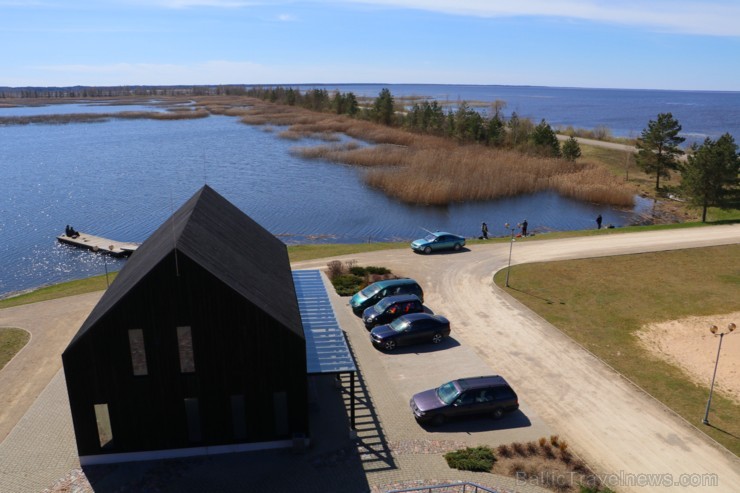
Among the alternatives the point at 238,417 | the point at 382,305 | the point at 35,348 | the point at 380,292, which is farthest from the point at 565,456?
the point at 35,348

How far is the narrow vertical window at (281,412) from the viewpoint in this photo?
1745cm

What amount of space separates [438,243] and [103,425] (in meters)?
26.4

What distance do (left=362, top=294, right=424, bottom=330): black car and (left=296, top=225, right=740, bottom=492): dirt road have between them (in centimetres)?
250

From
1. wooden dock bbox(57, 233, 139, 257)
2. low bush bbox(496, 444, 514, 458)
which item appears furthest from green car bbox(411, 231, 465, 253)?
wooden dock bbox(57, 233, 139, 257)

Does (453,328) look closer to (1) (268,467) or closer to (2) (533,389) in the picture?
(2) (533,389)

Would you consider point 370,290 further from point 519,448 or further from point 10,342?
point 10,342

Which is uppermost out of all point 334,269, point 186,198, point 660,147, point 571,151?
point 660,147

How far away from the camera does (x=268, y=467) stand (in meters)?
16.8

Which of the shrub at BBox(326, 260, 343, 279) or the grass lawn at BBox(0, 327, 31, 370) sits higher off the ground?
the shrub at BBox(326, 260, 343, 279)

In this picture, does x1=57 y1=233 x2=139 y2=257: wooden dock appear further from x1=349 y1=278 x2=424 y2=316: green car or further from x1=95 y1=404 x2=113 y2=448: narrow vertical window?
x1=95 y1=404 x2=113 y2=448: narrow vertical window

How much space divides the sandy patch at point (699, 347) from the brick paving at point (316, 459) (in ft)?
28.6

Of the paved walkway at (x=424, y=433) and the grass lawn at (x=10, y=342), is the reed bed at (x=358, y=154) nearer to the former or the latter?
the paved walkway at (x=424, y=433)

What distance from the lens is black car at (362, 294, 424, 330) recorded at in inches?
1050

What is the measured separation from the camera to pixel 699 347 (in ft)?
82.4
